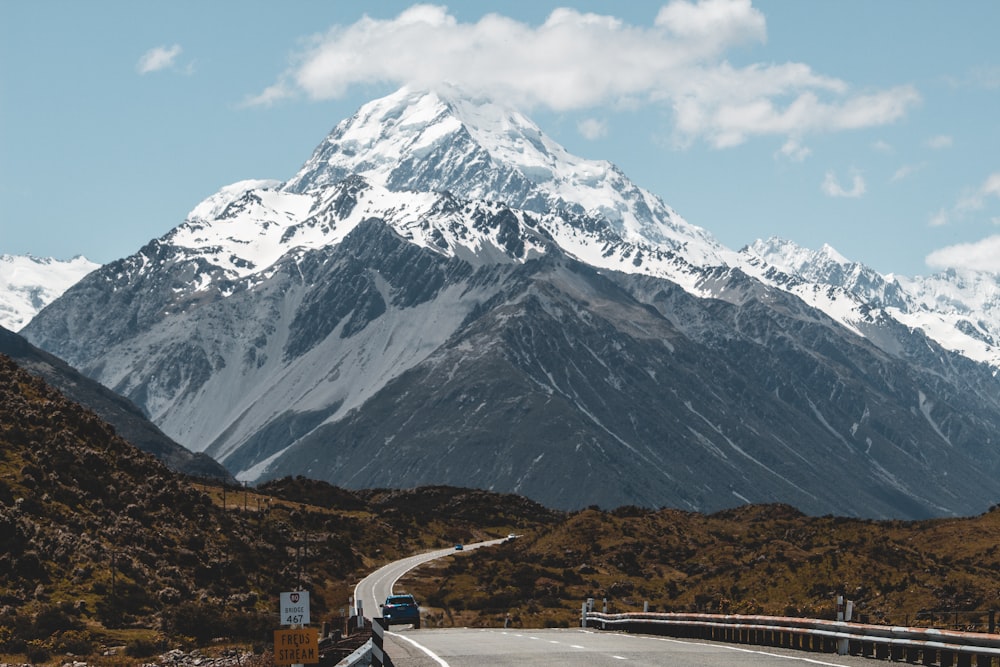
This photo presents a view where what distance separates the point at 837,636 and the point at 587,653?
682 centimetres

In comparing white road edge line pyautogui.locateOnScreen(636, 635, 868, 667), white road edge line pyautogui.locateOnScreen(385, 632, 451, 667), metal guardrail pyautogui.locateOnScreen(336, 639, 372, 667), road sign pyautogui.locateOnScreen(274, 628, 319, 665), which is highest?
road sign pyautogui.locateOnScreen(274, 628, 319, 665)

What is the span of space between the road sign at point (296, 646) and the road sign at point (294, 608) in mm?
208

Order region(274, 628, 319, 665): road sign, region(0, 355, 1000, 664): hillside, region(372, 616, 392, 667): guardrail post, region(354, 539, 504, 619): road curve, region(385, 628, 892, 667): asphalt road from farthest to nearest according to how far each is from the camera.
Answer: region(354, 539, 504, 619): road curve < region(0, 355, 1000, 664): hillside < region(385, 628, 892, 667): asphalt road < region(372, 616, 392, 667): guardrail post < region(274, 628, 319, 665): road sign

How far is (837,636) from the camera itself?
39344 millimetres

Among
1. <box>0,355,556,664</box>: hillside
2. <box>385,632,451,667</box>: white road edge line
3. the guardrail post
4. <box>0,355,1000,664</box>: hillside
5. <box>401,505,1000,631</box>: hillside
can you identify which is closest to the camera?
the guardrail post

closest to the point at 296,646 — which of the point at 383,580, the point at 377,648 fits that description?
the point at 377,648

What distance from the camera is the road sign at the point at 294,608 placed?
90.9 feet

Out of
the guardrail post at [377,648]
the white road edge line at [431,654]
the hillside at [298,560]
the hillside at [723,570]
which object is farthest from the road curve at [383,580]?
the guardrail post at [377,648]

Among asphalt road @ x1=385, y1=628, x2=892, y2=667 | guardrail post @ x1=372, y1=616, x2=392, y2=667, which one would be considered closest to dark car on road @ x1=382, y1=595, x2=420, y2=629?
asphalt road @ x1=385, y1=628, x2=892, y2=667

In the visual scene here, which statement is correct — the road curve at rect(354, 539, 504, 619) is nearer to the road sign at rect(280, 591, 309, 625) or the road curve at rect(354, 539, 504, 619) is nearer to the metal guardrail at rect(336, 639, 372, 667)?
the metal guardrail at rect(336, 639, 372, 667)

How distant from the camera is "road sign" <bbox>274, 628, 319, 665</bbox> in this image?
27.7 metres

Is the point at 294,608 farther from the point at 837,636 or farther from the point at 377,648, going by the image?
the point at 837,636

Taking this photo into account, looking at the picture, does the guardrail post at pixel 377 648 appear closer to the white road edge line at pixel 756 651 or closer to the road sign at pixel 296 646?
the road sign at pixel 296 646

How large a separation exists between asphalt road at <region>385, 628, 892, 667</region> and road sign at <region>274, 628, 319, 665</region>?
354 inches
